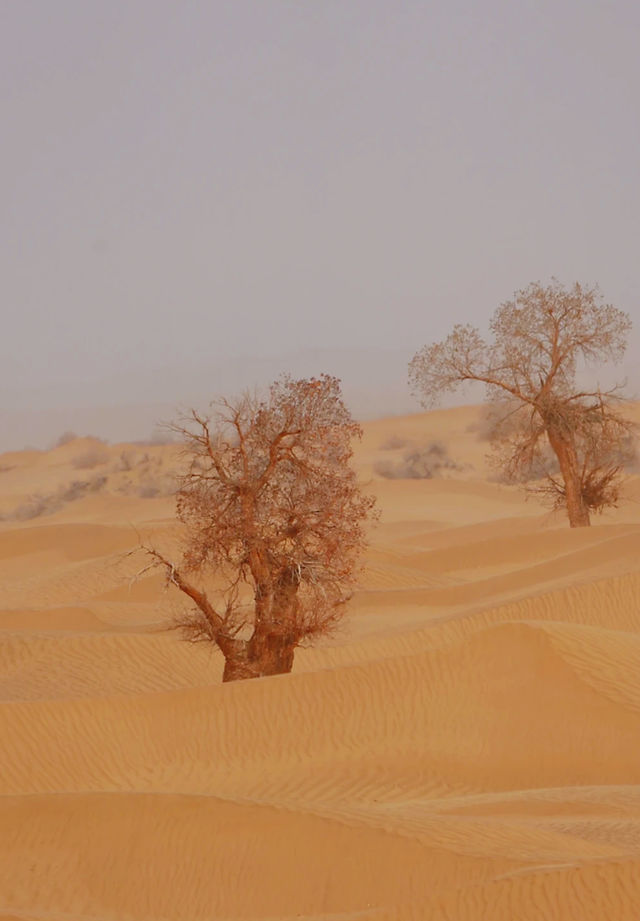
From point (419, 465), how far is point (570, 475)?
92.1 ft

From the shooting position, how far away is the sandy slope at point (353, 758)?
25.5ft

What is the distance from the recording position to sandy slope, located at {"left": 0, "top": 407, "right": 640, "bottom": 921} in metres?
7.77

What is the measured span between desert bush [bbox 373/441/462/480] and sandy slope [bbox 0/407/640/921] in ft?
89.7

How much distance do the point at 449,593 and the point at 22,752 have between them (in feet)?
37.5

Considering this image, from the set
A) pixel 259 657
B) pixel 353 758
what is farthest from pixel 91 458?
pixel 353 758

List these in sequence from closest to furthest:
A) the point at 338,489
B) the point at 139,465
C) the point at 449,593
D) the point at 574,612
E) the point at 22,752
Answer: the point at 22,752 < the point at 338,489 < the point at 574,612 < the point at 449,593 < the point at 139,465

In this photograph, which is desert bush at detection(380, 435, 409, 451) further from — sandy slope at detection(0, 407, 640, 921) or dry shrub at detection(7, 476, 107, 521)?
sandy slope at detection(0, 407, 640, 921)

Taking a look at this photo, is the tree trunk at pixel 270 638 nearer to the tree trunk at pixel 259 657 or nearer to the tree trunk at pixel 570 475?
the tree trunk at pixel 259 657

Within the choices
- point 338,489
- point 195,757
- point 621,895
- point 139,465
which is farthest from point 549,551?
point 139,465

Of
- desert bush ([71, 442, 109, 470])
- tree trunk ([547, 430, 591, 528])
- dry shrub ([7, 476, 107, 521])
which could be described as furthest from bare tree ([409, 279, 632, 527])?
desert bush ([71, 442, 109, 470])

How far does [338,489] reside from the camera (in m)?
14.5

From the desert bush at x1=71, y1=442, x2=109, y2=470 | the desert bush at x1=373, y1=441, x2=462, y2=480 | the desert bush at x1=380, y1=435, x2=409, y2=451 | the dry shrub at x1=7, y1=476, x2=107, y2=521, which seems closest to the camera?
the dry shrub at x1=7, y1=476, x2=107, y2=521

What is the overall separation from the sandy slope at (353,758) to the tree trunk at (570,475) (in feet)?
3.61

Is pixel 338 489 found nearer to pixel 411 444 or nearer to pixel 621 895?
pixel 621 895
